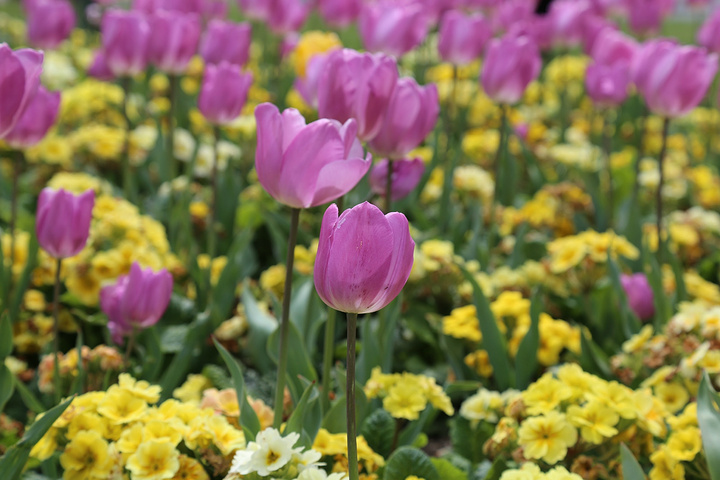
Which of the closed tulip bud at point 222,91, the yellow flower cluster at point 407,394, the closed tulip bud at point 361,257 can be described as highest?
the closed tulip bud at point 361,257

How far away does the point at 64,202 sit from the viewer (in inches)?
61.6

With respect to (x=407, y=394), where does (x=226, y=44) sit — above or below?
above

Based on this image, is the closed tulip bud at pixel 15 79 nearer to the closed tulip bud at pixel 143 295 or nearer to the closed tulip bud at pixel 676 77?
the closed tulip bud at pixel 143 295

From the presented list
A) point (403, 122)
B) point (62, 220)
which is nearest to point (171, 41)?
point (62, 220)

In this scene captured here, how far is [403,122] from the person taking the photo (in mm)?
1575

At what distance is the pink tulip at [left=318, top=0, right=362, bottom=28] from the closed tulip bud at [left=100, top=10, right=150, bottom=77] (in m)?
1.79

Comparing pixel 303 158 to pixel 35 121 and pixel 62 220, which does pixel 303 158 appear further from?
pixel 35 121

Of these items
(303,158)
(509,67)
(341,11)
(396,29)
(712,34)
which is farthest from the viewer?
(341,11)

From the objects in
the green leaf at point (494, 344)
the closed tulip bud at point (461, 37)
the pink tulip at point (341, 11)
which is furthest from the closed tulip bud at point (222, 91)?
the pink tulip at point (341, 11)

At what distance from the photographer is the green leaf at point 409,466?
1367 millimetres

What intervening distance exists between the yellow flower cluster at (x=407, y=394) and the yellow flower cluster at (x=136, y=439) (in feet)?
1.15

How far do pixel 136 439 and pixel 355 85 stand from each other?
711 mm

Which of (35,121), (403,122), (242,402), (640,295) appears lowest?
(640,295)

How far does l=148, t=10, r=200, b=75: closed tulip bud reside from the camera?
2570mm
